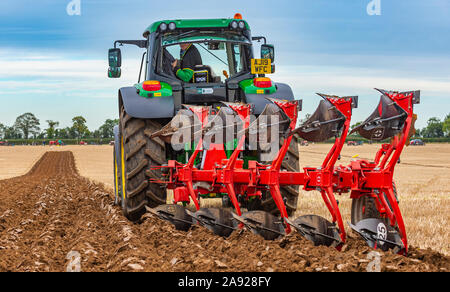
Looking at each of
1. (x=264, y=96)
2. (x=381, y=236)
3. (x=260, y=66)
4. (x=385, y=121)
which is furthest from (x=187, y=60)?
(x=381, y=236)

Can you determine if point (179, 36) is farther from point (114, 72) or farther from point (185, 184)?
point (185, 184)

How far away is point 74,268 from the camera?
4375 millimetres

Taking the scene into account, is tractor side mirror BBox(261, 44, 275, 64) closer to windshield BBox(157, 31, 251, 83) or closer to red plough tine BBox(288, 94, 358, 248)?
windshield BBox(157, 31, 251, 83)

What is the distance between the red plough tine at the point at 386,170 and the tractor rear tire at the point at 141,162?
2.73m

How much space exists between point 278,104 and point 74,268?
2.17m

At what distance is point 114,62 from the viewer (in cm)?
836

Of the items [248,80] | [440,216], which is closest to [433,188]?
[440,216]

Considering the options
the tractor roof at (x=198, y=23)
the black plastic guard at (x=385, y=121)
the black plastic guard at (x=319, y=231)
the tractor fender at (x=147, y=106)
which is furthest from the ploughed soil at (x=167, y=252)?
the tractor roof at (x=198, y=23)

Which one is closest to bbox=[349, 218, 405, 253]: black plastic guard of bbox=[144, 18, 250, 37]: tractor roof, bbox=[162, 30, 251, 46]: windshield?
bbox=[162, 30, 251, 46]: windshield

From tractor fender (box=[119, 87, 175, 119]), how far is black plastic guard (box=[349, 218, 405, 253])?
120 inches

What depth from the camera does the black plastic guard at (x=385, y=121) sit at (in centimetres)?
475

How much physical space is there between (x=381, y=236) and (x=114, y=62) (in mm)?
5014

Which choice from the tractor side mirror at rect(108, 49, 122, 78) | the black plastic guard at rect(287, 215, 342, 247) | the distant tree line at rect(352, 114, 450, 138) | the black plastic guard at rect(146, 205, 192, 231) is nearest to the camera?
the black plastic guard at rect(287, 215, 342, 247)

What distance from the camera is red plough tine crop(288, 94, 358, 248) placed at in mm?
4832
